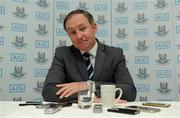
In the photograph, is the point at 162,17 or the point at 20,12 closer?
the point at 20,12

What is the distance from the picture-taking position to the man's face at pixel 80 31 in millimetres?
2025

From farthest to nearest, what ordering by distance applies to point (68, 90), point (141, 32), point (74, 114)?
1. point (141, 32)
2. point (68, 90)
3. point (74, 114)

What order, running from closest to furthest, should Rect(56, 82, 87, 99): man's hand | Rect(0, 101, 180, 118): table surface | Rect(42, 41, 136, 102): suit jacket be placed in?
Rect(0, 101, 180, 118): table surface → Rect(56, 82, 87, 99): man's hand → Rect(42, 41, 136, 102): suit jacket

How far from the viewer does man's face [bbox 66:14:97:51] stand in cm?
203

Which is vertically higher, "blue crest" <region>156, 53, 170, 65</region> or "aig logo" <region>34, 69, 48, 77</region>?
"blue crest" <region>156, 53, 170, 65</region>

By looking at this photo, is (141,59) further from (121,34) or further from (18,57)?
(18,57)

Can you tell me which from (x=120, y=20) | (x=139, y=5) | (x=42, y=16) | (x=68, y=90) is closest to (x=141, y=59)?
(x=120, y=20)

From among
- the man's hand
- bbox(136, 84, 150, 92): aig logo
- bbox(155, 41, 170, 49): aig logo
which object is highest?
bbox(155, 41, 170, 49): aig logo

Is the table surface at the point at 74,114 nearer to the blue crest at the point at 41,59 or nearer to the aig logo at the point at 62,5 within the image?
the blue crest at the point at 41,59

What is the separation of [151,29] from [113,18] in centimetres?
49

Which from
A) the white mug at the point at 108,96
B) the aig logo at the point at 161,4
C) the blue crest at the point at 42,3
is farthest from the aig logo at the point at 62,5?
the white mug at the point at 108,96

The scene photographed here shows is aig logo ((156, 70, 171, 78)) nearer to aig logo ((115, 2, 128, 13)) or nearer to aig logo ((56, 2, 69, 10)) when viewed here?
aig logo ((115, 2, 128, 13))

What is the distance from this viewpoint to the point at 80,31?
2.04 m

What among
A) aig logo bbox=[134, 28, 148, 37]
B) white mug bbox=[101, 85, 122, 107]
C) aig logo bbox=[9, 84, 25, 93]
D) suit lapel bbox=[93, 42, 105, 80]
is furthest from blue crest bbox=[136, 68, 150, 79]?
white mug bbox=[101, 85, 122, 107]
